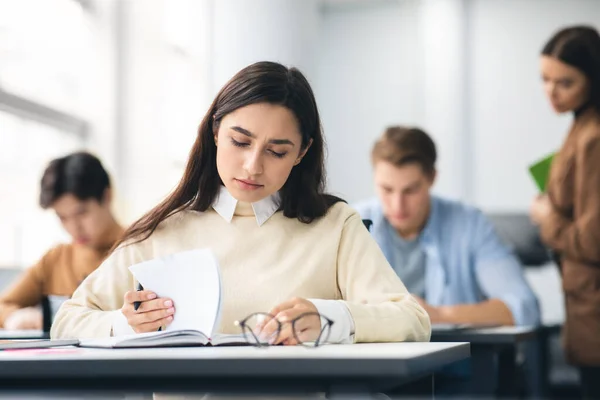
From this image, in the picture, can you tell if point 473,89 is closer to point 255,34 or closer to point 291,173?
point 255,34

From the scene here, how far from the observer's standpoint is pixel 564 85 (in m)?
2.93

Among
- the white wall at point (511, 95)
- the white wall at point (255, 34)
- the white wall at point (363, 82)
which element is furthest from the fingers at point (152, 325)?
the white wall at point (363, 82)

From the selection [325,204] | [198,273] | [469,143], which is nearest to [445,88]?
[469,143]

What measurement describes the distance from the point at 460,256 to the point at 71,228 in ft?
4.76

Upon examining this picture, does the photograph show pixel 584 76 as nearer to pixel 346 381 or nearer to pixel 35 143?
pixel 346 381

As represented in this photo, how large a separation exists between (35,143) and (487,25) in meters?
3.82

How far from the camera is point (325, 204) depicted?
1.90m

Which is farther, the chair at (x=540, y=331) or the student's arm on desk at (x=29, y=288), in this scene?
the chair at (x=540, y=331)

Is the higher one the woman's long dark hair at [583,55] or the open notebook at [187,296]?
the woman's long dark hair at [583,55]

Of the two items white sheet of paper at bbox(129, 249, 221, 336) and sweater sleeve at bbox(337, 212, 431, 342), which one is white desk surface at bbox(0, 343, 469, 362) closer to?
white sheet of paper at bbox(129, 249, 221, 336)

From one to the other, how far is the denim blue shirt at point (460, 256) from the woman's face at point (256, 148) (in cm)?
136

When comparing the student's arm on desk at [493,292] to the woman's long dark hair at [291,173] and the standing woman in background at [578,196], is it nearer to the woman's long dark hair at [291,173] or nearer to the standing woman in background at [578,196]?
the standing woman in background at [578,196]

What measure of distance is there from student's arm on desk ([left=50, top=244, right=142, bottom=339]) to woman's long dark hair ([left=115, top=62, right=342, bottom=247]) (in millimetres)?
61

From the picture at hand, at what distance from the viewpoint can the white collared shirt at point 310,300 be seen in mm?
1472
